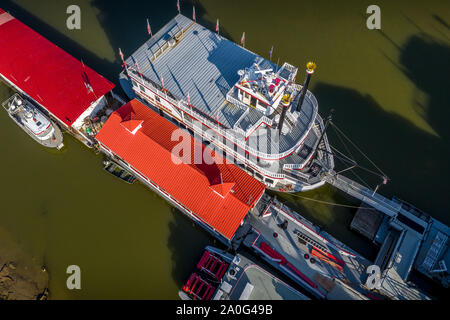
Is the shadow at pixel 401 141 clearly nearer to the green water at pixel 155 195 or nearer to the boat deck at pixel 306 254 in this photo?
the green water at pixel 155 195

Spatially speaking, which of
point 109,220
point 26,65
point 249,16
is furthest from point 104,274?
point 249,16

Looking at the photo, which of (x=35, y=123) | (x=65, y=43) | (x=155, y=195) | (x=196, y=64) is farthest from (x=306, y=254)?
(x=65, y=43)

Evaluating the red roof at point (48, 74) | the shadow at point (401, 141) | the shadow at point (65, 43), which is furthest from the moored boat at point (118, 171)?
the shadow at point (401, 141)

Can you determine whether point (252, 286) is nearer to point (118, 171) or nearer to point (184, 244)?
point (184, 244)

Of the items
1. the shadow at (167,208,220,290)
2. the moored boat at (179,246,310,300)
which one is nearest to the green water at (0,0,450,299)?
the shadow at (167,208,220,290)

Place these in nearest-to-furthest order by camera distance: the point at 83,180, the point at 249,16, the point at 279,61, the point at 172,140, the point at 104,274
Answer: the point at 104,274 → the point at 172,140 → the point at 83,180 → the point at 279,61 → the point at 249,16

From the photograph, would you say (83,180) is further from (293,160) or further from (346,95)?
(346,95)

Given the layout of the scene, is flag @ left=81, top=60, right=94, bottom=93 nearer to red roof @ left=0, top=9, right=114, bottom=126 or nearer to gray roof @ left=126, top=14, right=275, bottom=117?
red roof @ left=0, top=9, right=114, bottom=126
